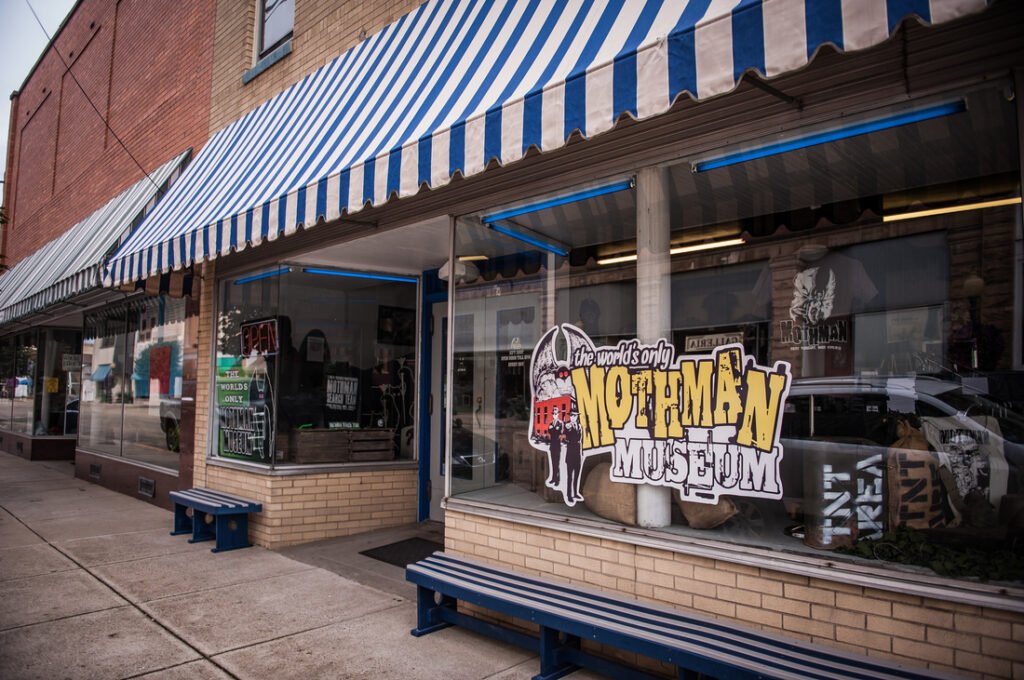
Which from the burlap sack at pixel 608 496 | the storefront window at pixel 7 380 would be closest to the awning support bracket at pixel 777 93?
the burlap sack at pixel 608 496

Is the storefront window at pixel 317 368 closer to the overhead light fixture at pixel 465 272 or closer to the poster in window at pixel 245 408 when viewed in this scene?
the poster in window at pixel 245 408

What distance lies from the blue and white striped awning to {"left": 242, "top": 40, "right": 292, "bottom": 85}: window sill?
2.00 feet

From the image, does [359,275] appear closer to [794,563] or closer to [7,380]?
[794,563]

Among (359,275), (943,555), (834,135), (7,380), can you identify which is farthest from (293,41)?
(7,380)

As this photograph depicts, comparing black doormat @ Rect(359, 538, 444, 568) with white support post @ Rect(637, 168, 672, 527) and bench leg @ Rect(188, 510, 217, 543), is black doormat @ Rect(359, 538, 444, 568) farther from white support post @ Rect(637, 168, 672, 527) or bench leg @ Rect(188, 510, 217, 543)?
white support post @ Rect(637, 168, 672, 527)

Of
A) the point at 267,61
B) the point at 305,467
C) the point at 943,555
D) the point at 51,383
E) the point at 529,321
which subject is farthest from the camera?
the point at 51,383

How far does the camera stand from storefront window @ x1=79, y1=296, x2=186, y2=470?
8.84m

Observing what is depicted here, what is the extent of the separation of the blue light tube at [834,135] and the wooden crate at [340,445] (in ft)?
15.0

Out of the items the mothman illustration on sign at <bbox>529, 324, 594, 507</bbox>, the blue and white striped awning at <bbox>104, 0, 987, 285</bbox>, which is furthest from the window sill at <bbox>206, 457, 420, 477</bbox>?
the mothman illustration on sign at <bbox>529, 324, 594, 507</bbox>

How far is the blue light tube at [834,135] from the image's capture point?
305cm

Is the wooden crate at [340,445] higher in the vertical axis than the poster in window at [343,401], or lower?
lower

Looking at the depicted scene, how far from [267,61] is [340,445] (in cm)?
449

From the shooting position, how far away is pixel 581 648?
149 inches

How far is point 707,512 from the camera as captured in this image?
353 cm
